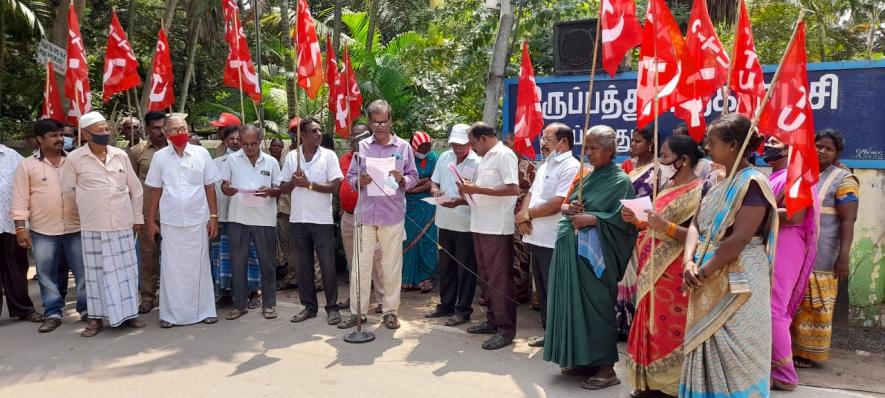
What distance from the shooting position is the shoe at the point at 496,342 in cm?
528

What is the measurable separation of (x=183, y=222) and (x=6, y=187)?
1.67 meters

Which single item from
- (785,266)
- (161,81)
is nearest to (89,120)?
(161,81)

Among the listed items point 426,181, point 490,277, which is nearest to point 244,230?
point 426,181

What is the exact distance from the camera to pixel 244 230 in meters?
6.32

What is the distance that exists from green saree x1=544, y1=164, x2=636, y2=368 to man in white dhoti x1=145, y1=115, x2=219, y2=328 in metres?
3.34

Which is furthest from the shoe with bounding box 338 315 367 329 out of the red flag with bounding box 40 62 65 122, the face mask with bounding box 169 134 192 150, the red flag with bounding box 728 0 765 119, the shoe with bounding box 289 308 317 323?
the red flag with bounding box 40 62 65 122

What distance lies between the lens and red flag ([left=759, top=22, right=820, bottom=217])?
3.54 m

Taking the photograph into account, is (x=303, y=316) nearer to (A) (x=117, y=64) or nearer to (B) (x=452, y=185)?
(B) (x=452, y=185)

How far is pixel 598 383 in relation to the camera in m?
4.32

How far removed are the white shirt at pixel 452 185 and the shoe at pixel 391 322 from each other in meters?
0.91

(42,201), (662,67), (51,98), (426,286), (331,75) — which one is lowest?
(426,286)

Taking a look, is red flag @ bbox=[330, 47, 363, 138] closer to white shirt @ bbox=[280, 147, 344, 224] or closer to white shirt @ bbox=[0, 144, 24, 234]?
white shirt @ bbox=[280, 147, 344, 224]

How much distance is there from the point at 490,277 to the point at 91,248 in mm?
3299

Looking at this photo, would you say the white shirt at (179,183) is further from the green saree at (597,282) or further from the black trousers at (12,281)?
the green saree at (597,282)
